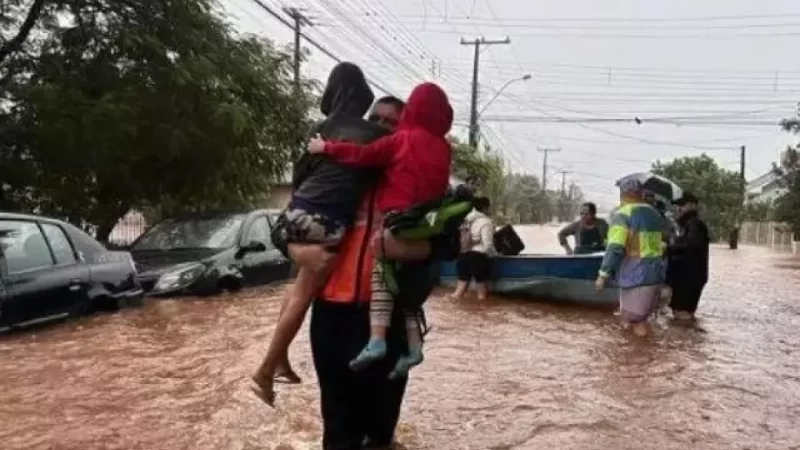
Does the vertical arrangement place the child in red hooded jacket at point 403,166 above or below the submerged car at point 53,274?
above

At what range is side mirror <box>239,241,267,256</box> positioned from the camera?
13062 millimetres

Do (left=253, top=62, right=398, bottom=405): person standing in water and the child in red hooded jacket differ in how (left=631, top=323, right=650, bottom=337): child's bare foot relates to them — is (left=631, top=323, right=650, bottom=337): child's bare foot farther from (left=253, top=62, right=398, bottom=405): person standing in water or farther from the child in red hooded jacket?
(left=253, top=62, right=398, bottom=405): person standing in water

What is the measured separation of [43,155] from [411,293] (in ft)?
39.5

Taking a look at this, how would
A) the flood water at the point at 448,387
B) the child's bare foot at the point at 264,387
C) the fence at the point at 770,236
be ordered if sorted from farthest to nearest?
the fence at the point at 770,236 < the flood water at the point at 448,387 < the child's bare foot at the point at 264,387

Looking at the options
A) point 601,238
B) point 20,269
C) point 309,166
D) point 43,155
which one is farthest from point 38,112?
point 309,166

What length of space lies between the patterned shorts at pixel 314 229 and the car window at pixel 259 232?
9.39 metres

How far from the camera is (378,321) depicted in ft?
13.1

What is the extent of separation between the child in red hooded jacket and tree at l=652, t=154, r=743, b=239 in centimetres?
6281

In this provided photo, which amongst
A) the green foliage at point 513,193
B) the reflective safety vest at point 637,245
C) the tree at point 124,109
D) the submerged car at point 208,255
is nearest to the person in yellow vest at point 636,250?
the reflective safety vest at point 637,245

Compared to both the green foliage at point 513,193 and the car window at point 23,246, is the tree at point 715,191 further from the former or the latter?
the car window at point 23,246

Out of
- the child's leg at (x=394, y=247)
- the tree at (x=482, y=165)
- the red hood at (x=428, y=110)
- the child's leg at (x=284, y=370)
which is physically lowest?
the child's leg at (x=284, y=370)

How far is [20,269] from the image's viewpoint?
8.92 meters

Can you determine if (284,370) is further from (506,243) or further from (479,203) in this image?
(506,243)

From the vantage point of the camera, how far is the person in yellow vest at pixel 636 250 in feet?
32.4
